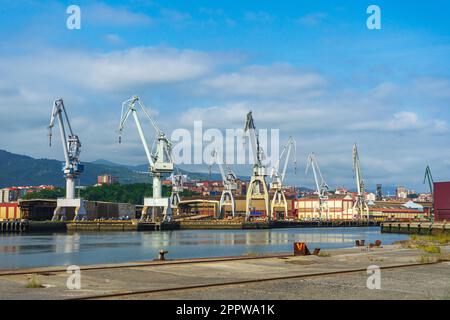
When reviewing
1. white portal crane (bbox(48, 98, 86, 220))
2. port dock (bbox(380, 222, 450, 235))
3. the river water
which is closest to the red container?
port dock (bbox(380, 222, 450, 235))

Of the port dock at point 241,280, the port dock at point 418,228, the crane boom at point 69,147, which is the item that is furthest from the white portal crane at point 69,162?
the port dock at point 241,280

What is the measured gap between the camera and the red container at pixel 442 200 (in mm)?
108488

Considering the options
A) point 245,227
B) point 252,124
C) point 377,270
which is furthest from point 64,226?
point 377,270

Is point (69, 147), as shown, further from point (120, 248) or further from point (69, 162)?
point (120, 248)

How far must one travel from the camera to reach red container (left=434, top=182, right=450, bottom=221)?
4271 inches

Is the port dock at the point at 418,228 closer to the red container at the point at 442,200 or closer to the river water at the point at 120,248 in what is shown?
the red container at the point at 442,200

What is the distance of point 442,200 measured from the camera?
11088 cm

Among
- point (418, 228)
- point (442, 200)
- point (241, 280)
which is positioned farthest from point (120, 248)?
point (442, 200)
